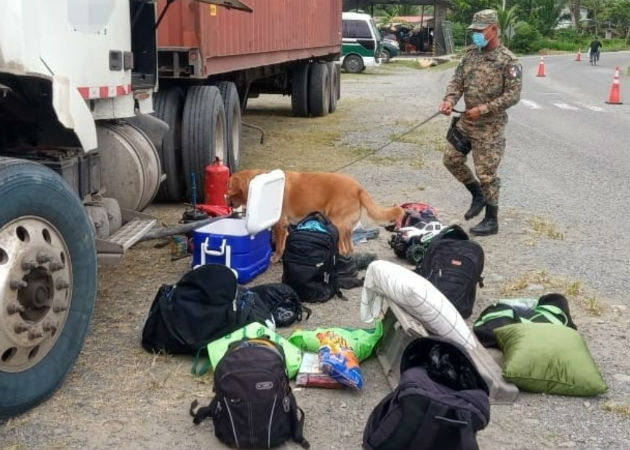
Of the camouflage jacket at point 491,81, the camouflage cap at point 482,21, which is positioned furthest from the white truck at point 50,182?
the camouflage jacket at point 491,81

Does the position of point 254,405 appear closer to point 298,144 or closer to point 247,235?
point 247,235

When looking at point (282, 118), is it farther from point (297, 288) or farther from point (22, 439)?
point (22, 439)

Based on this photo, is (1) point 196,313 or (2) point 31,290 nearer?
(2) point 31,290

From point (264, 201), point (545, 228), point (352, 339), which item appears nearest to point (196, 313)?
point (352, 339)

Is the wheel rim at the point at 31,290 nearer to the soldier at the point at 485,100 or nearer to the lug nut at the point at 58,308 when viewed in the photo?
the lug nut at the point at 58,308

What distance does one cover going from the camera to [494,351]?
459 centimetres

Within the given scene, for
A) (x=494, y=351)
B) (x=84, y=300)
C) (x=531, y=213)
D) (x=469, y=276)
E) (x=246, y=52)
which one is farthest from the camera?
(x=246, y=52)

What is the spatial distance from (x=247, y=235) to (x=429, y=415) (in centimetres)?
273

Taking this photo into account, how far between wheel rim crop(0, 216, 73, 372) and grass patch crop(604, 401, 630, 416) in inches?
104

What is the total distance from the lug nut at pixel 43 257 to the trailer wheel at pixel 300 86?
1368 centimetres

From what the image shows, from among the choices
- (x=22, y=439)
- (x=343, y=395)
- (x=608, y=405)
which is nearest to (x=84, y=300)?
(x=22, y=439)

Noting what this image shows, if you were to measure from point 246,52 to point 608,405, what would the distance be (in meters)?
6.48

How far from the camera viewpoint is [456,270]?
5.13 meters

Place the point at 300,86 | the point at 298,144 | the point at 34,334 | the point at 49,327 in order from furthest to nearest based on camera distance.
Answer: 1. the point at 300,86
2. the point at 298,144
3. the point at 49,327
4. the point at 34,334
